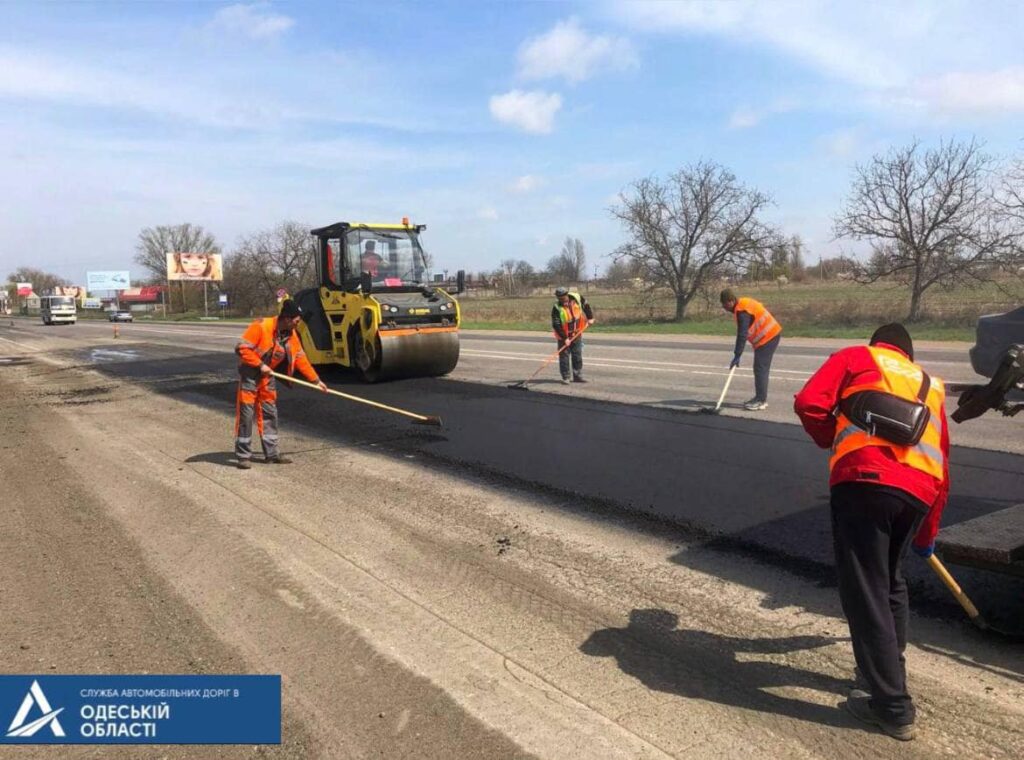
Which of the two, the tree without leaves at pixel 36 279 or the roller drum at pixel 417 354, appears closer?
the roller drum at pixel 417 354

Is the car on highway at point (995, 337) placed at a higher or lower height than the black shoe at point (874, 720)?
higher

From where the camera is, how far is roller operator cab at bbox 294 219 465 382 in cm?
1265

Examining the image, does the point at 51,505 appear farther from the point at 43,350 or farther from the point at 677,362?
the point at 43,350

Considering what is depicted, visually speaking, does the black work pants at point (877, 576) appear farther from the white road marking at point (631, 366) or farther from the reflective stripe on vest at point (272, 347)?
the white road marking at point (631, 366)

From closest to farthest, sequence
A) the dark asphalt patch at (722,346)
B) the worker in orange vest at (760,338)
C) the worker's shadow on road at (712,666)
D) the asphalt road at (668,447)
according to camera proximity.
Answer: the worker's shadow on road at (712,666) → the asphalt road at (668,447) → the worker in orange vest at (760,338) → the dark asphalt patch at (722,346)

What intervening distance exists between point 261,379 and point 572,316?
6.57 metres

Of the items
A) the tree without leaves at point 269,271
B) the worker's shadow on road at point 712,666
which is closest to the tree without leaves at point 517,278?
the tree without leaves at point 269,271

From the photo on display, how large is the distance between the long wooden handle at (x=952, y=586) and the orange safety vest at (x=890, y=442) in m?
0.67

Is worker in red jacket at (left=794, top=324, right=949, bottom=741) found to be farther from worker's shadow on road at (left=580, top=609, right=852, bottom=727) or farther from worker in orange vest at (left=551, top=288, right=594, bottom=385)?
worker in orange vest at (left=551, top=288, right=594, bottom=385)

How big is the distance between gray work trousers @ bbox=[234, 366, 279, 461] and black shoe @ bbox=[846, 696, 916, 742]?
575 centimetres

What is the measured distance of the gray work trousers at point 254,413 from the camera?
24.1 ft

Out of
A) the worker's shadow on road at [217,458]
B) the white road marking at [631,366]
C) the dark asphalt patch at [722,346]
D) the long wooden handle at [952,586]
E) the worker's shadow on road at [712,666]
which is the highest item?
the dark asphalt patch at [722,346]

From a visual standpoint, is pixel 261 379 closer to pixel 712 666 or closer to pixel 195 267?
pixel 712 666

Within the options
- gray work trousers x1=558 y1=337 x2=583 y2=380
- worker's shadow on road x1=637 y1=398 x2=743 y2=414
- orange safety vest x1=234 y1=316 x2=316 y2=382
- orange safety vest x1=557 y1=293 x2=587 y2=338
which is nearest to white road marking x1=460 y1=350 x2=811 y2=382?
gray work trousers x1=558 y1=337 x2=583 y2=380
